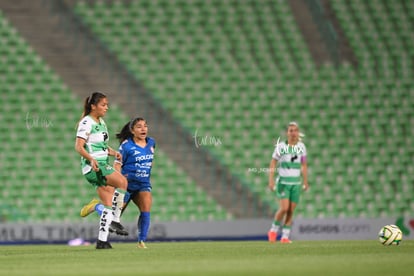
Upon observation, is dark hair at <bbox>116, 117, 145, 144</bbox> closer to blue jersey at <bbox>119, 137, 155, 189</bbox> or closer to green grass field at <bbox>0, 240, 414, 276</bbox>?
blue jersey at <bbox>119, 137, 155, 189</bbox>

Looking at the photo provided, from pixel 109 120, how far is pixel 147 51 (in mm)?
2164

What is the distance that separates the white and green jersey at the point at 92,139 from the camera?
461 inches

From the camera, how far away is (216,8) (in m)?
23.5

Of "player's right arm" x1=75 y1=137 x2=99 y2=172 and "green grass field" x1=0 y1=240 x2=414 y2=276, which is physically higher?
"player's right arm" x1=75 y1=137 x2=99 y2=172

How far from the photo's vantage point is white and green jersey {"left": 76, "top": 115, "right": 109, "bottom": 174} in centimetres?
1171

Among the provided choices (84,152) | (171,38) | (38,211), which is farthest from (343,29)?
A: (84,152)

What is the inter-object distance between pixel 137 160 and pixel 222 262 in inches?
144

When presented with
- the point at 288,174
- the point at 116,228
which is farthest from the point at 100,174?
the point at 288,174

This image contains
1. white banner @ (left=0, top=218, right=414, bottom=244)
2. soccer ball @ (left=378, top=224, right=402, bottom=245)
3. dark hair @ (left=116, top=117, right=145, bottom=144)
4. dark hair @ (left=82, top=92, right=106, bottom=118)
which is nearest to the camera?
dark hair @ (left=82, top=92, right=106, bottom=118)

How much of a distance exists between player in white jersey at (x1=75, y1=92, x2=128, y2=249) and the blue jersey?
60 cm

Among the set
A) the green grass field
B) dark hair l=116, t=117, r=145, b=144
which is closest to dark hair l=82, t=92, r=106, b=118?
dark hair l=116, t=117, r=145, b=144

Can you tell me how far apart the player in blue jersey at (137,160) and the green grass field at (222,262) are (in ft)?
4.23

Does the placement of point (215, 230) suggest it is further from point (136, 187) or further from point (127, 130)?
point (127, 130)

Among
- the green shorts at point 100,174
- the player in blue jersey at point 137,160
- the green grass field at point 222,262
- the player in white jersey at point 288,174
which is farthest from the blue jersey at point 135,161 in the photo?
the player in white jersey at point 288,174
